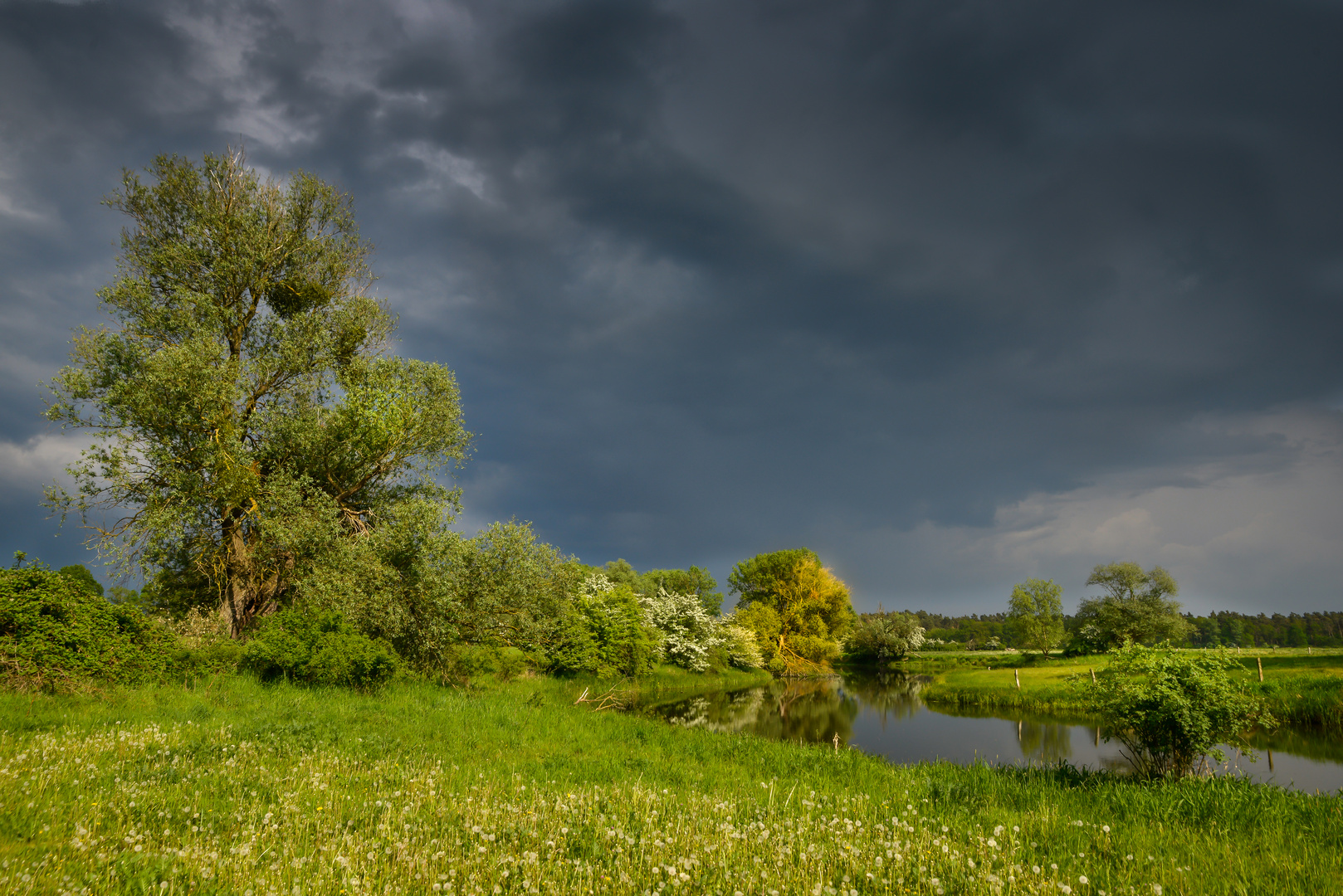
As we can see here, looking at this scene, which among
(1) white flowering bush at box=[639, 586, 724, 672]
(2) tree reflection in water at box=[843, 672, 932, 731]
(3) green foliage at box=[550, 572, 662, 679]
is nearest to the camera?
(3) green foliage at box=[550, 572, 662, 679]

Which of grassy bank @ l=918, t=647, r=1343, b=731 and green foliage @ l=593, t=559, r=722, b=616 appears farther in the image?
green foliage @ l=593, t=559, r=722, b=616

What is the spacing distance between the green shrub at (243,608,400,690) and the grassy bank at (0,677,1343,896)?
5.61 meters

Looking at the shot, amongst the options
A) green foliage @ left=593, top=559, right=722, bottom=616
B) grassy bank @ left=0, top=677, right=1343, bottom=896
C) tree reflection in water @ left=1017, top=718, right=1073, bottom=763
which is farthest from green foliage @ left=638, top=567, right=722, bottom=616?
grassy bank @ left=0, top=677, right=1343, bottom=896

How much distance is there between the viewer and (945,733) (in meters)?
27.6

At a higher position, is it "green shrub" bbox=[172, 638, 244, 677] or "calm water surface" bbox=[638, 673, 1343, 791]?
"green shrub" bbox=[172, 638, 244, 677]

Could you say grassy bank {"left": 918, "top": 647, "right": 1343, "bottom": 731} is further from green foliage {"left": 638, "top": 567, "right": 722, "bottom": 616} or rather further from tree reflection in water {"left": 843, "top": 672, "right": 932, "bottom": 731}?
green foliage {"left": 638, "top": 567, "right": 722, "bottom": 616}

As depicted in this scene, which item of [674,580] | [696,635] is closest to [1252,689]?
[696,635]

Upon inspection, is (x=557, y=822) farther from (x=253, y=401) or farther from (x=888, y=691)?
(x=888, y=691)

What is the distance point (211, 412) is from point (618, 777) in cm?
2173

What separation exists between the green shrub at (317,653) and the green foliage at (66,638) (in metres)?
2.53

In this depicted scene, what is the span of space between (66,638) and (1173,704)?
2457cm

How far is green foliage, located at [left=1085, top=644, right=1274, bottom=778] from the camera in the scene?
1057 centimetres

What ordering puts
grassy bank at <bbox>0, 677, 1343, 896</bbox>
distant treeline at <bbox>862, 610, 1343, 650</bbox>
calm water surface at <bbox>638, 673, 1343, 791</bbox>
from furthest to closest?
distant treeline at <bbox>862, 610, 1343, 650</bbox> < calm water surface at <bbox>638, 673, 1343, 791</bbox> < grassy bank at <bbox>0, 677, 1343, 896</bbox>

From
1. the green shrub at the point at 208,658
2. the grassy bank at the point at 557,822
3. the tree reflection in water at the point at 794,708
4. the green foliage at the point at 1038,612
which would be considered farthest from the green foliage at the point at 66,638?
the green foliage at the point at 1038,612
